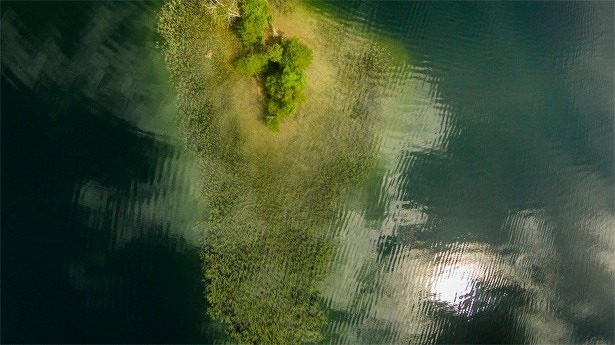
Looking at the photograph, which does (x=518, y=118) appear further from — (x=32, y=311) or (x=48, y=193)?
(x=32, y=311)

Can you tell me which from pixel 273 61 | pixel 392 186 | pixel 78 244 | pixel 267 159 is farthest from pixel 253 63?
pixel 78 244

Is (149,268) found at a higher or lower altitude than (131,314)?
higher

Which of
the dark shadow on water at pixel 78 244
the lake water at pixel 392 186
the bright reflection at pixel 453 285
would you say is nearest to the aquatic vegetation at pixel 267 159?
the lake water at pixel 392 186

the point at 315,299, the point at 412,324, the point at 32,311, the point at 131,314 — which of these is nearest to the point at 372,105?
the point at 315,299

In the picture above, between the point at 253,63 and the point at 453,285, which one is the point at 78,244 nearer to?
the point at 253,63

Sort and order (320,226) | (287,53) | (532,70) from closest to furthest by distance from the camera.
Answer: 1. (287,53)
2. (320,226)
3. (532,70)

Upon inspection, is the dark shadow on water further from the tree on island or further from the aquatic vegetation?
the tree on island
